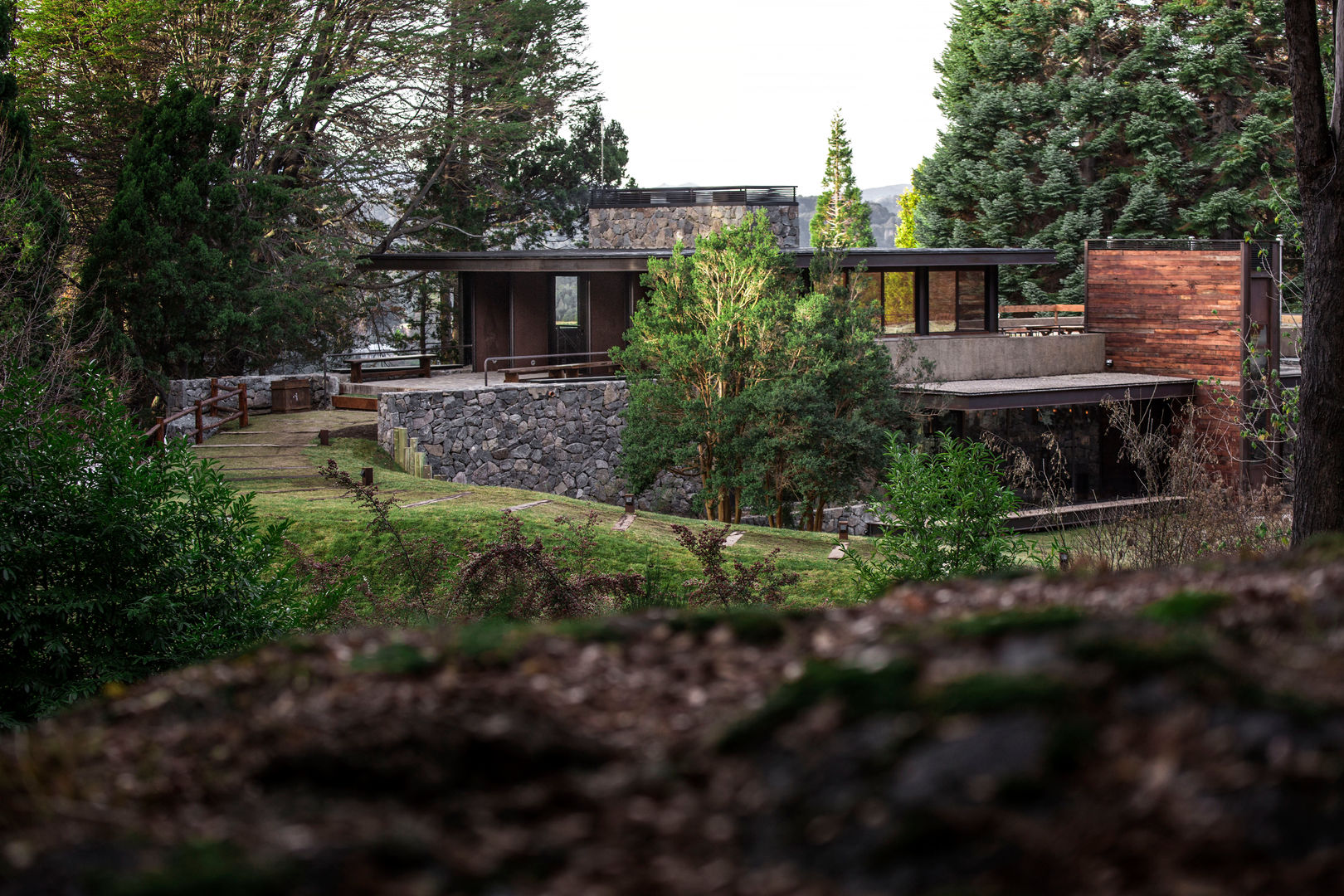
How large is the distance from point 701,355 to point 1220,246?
43.9ft

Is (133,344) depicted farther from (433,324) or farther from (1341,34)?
(1341,34)

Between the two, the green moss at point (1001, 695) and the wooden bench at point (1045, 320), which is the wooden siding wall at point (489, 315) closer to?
the wooden bench at point (1045, 320)

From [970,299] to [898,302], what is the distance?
2.30m

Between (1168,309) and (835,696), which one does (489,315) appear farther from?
(835,696)

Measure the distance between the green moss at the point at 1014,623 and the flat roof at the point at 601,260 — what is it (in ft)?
75.2

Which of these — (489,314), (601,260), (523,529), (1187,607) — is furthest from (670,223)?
(1187,607)

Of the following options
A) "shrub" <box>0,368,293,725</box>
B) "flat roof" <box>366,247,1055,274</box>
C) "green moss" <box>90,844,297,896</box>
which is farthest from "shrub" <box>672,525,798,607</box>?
"flat roof" <box>366,247,1055,274</box>

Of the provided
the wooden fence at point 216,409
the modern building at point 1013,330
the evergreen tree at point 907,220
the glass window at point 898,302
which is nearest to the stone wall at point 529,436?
the modern building at point 1013,330

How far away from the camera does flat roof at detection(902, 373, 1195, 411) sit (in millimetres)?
24078

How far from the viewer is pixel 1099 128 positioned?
41.3 meters

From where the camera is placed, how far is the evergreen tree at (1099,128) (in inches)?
1515

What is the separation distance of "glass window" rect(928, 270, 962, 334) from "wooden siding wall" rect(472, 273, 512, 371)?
11013mm

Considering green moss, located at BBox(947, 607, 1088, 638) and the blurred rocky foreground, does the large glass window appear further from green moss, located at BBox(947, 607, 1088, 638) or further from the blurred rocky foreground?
green moss, located at BBox(947, 607, 1088, 638)

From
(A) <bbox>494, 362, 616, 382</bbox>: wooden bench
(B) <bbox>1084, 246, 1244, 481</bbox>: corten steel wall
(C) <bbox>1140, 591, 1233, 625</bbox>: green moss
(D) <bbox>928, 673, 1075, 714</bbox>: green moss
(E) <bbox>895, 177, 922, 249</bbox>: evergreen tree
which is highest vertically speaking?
(E) <bbox>895, 177, 922, 249</bbox>: evergreen tree
